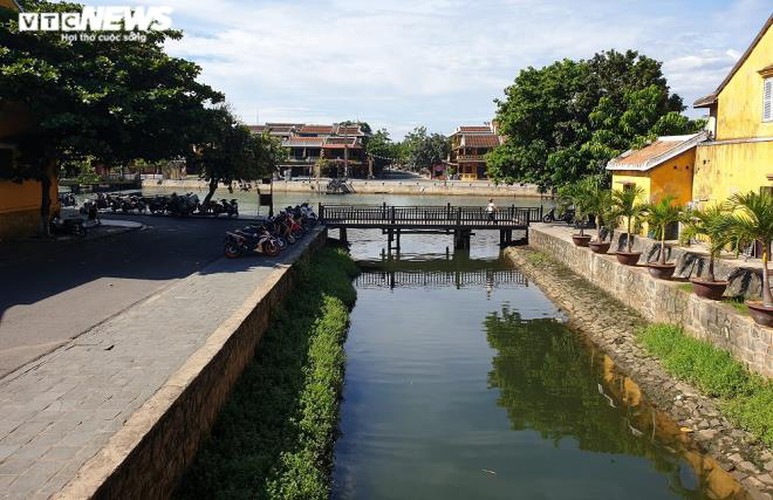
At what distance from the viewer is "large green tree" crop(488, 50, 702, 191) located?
86.2 feet

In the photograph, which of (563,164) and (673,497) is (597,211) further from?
(673,497)

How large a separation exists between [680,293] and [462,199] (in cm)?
5093

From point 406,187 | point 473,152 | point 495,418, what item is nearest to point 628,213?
point 495,418

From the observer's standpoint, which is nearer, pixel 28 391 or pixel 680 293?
pixel 28 391

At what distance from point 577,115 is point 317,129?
66053 millimetres

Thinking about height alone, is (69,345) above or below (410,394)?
above

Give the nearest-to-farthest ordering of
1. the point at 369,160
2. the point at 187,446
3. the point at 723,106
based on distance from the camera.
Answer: the point at 187,446 → the point at 723,106 → the point at 369,160

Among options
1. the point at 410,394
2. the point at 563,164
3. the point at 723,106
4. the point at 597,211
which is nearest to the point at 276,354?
the point at 410,394

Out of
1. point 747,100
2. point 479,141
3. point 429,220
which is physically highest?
point 479,141

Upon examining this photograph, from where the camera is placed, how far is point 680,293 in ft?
44.1

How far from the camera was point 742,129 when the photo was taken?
1725 centimetres

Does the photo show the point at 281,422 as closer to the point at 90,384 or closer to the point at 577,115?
the point at 90,384

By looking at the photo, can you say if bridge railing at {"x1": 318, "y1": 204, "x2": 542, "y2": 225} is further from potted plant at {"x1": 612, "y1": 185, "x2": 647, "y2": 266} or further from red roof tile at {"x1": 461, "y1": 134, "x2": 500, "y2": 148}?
red roof tile at {"x1": 461, "y1": 134, "x2": 500, "y2": 148}

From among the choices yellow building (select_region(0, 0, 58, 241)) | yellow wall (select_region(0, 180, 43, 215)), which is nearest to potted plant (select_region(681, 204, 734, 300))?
yellow building (select_region(0, 0, 58, 241))
